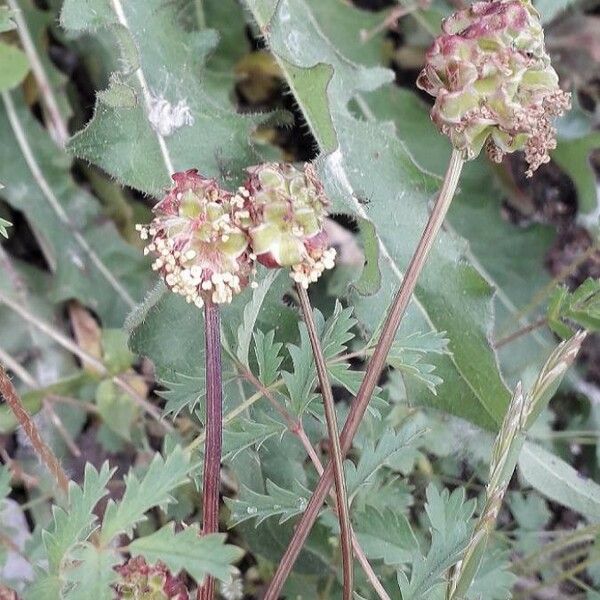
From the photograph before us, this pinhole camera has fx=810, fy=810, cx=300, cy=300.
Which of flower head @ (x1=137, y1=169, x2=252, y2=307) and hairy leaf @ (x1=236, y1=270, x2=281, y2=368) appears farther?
hairy leaf @ (x1=236, y1=270, x2=281, y2=368)

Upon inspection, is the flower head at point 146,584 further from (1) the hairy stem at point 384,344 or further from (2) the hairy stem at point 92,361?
(2) the hairy stem at point 92,361

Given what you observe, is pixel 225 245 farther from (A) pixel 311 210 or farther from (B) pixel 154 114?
(B) pixel 154 114

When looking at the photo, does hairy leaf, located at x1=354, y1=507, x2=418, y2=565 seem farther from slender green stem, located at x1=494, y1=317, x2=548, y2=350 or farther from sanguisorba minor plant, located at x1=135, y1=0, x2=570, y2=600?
slender green stem, located at x1=494, y1=317, x2=548, y2=350

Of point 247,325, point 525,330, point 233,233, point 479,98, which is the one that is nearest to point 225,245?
point 233,233

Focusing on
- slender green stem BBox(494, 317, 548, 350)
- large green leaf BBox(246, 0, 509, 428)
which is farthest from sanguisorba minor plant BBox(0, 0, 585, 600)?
slender green stem BBox(494, 317, 548, 350)

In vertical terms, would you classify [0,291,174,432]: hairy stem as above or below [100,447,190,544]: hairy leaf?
below

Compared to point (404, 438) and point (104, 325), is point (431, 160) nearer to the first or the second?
point (104, 325)

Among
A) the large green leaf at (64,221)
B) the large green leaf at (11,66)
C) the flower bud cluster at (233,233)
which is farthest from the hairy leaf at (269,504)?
the large green leaf at (11,66)
